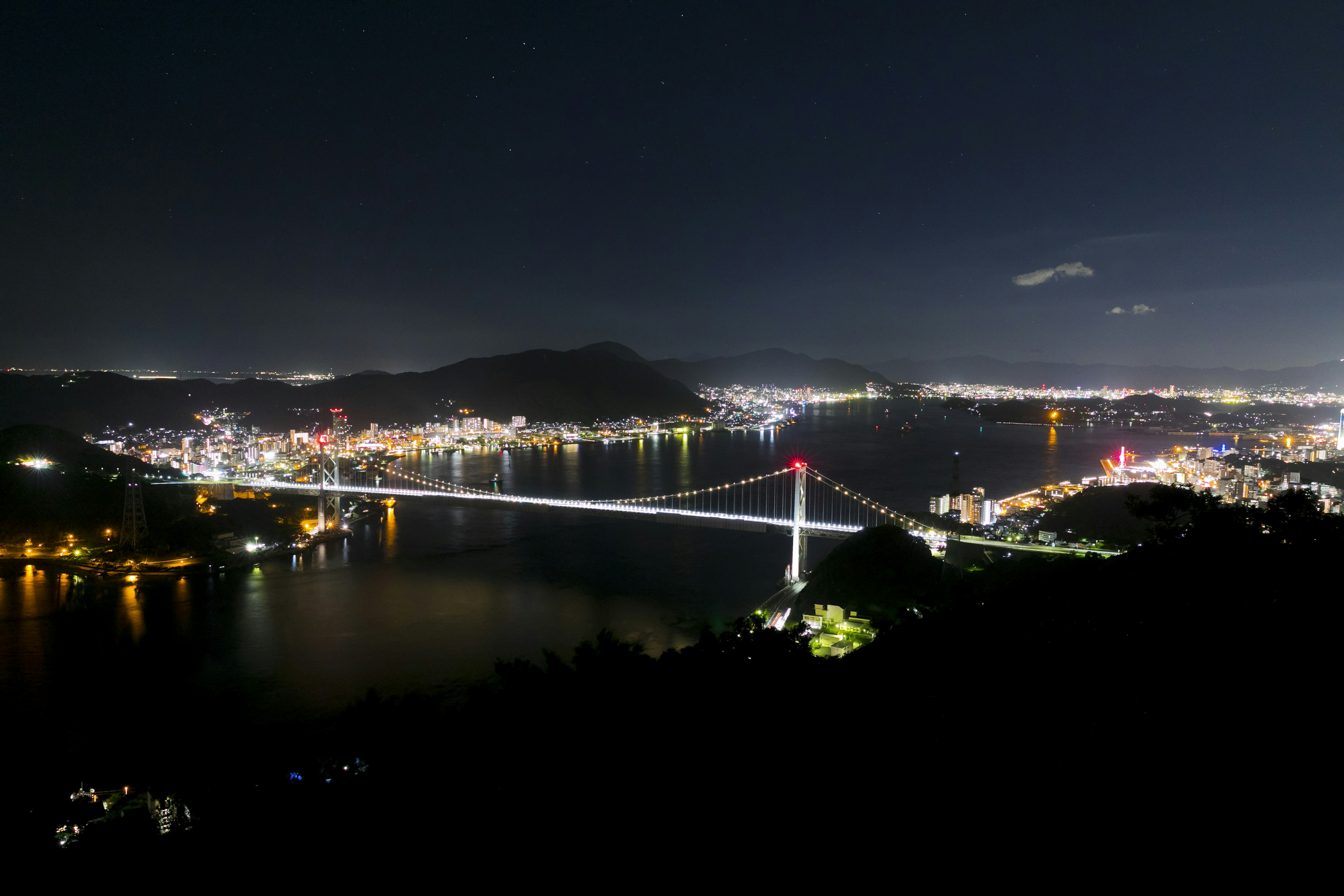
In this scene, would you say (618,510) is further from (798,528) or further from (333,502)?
(333,502)

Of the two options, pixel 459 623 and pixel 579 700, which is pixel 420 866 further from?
pixel 459 623

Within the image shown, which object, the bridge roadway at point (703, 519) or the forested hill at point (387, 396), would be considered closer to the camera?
the bridge roadway at point (703, 519)

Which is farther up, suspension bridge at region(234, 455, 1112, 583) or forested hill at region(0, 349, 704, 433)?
forested hill at region(0, 349, 704, 433)

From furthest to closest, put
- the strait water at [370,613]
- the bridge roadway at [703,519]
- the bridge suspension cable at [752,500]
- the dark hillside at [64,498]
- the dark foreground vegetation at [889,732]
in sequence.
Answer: the dark hillside at [64,498], the bridge suspension cable at [752,500], the bridge roadway at [703,519], the strait water at [370,613], the dark foreground vegetation at [889,732]

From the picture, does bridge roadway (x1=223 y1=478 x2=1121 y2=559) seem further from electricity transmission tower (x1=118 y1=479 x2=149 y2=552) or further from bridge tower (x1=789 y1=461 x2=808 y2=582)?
electricity transmission tower (x1=118 y1=479 x2=149 y2=552)

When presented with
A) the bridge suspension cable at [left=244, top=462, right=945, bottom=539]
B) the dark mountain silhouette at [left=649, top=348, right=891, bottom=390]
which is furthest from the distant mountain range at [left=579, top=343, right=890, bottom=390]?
the bridge suspension cable at [left=244, top=462, right=945, bottom=539]

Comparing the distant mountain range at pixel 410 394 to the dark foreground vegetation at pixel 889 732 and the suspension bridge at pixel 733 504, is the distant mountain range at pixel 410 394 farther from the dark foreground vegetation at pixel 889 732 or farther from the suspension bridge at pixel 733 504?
the dark foreground vegetation at pixel 889 732

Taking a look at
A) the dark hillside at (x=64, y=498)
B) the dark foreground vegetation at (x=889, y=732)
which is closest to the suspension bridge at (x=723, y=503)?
the dark hillside at (x=64, y=498)
